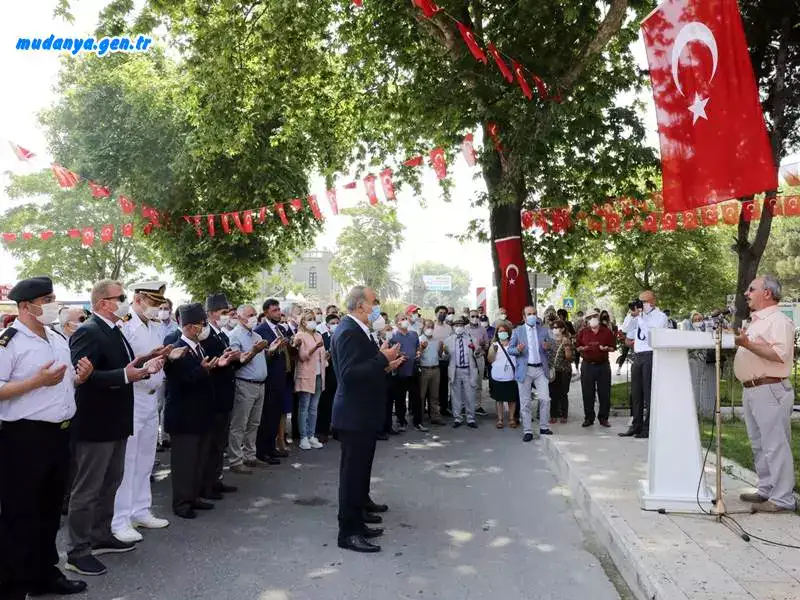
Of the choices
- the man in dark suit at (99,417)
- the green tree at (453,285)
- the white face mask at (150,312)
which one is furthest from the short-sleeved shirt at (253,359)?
the green tree at (453,285)

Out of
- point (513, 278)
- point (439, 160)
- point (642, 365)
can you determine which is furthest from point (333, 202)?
point (642, 365)

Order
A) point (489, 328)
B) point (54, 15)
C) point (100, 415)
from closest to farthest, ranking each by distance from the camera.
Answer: point (100, 415) → point (54, 15) → point (489, 328)

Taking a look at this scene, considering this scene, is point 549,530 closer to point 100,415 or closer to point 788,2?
point 100,415

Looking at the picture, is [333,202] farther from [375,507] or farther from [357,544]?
[357,544]

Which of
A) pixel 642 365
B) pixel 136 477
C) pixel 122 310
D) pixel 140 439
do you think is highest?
pixel 122 310

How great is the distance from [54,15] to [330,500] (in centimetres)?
826

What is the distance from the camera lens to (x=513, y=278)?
1666cm

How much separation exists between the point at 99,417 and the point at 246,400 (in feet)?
11.0

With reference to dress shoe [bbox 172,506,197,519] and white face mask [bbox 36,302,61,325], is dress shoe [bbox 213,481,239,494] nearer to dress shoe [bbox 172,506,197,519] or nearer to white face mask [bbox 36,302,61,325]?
dress shoe [bbox 172,506,197,519]

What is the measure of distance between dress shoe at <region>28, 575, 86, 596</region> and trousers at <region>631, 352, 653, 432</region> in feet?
27.6

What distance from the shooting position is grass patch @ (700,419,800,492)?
8824 millimetres

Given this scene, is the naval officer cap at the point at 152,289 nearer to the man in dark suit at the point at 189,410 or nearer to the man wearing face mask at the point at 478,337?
the man in dark suit at the point at 189,410

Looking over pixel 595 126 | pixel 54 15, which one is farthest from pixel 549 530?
pixel 595 126

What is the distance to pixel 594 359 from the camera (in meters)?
12.4
